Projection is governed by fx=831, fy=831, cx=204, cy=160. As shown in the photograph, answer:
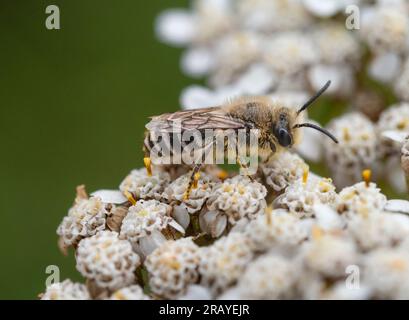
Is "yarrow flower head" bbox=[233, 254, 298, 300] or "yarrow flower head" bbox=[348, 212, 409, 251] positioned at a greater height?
"yarrow flower head" bbox=[348, 212, 409, 251]

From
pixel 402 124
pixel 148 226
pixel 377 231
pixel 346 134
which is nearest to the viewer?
pixel 377 231

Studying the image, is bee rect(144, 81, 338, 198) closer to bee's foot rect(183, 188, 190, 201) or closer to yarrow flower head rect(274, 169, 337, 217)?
bee's foot rect(183, 188, 190, 201)

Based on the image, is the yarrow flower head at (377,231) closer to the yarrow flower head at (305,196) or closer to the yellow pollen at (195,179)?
the yarrow flower head at (305,196)

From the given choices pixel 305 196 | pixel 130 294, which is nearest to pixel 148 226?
pixel 130 294

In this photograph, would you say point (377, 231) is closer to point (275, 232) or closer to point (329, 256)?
point (329, 256)

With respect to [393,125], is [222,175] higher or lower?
lower

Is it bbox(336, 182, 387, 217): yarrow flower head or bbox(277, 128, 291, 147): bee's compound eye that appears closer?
bbox(336, 182, 387, 217): yarrow flower head

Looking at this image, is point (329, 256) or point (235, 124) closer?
point (329, 256)

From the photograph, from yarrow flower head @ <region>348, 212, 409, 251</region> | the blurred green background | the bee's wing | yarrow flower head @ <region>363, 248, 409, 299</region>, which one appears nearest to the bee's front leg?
the bee's wing
